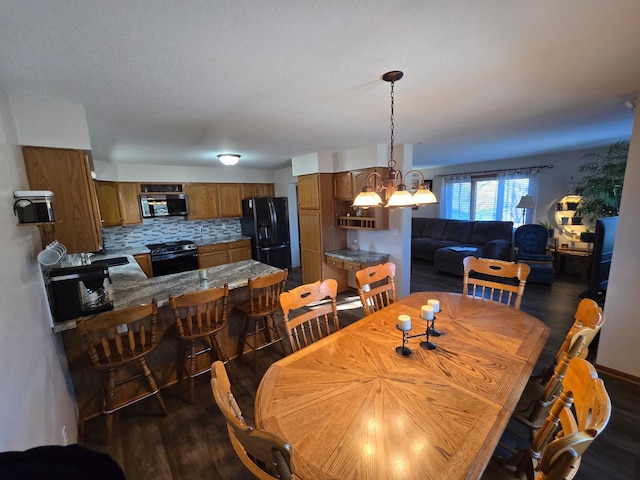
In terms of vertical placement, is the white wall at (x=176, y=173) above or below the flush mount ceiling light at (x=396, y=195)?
above

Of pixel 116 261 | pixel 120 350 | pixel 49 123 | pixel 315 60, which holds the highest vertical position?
pixel 315 60

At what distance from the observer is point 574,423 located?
87 centimetres

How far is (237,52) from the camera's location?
4.08ft

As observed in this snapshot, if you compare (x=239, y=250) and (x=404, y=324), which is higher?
(x=404, y=324)

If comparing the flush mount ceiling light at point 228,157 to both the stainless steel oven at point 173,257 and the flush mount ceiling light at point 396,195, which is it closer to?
the stainless steel oven at point 173,257

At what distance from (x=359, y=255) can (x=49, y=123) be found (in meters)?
3.40

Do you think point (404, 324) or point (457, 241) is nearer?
point (404, 324)

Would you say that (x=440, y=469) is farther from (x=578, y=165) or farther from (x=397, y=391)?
(x=578, y=165)

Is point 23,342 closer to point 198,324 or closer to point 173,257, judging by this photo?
point 198,324

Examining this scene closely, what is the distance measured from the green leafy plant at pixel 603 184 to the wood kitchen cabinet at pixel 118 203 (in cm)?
675

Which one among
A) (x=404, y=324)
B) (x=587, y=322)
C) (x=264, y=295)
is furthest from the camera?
(x=264, y=295)

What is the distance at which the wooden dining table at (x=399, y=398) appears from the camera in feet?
2.83

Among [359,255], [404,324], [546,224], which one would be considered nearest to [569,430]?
[404,324]

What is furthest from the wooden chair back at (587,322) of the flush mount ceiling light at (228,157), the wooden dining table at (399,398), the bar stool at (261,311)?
the flush mount ceiling light at (228,157)
